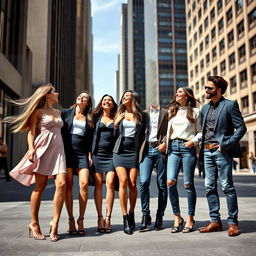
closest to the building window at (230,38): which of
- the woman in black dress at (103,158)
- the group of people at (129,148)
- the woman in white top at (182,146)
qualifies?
the woman in white top at (182,146)

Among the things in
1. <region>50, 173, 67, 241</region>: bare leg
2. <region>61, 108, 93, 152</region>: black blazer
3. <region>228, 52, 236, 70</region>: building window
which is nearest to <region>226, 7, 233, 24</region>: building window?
<region>228, 52, 236, 70</region>: building window

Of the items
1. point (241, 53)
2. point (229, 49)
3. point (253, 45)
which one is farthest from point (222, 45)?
point (253, 45)

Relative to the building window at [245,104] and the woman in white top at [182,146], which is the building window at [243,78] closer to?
the building window at [245,104]

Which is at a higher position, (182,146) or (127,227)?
(182,146)

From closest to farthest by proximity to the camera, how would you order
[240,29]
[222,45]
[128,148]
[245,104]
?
[128,148], [245,104], [240,29], [222,45]

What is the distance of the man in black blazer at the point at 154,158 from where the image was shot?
4535 mm

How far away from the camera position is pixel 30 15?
93.4ft

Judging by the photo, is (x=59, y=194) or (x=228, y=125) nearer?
(x=59, y=194)

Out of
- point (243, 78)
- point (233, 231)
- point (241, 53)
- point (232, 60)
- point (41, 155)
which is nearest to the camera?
point (233, 231)

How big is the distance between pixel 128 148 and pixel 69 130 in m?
0.91

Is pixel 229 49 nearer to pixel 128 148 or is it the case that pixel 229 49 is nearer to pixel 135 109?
pixel 135 109

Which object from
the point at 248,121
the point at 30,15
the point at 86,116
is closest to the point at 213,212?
the point at 86,116

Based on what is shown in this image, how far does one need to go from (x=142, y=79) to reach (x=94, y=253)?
16786cm

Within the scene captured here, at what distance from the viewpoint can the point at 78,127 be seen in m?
4.43
